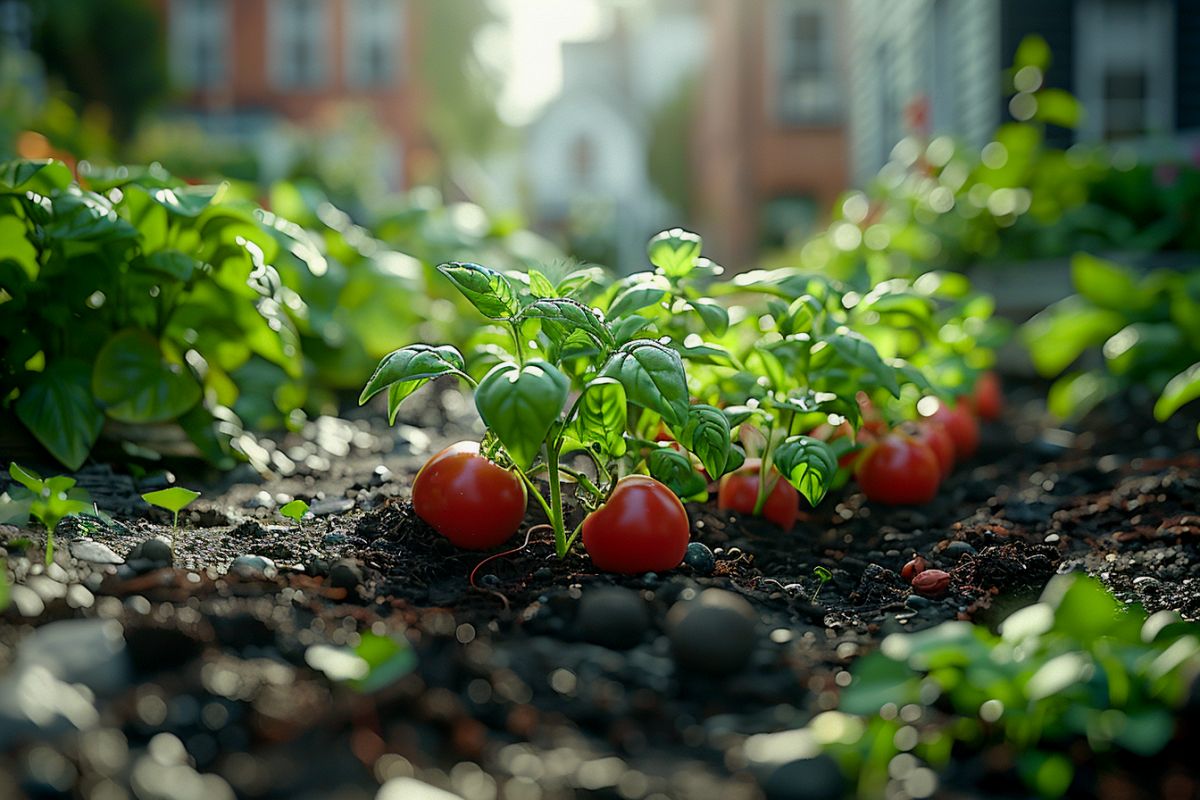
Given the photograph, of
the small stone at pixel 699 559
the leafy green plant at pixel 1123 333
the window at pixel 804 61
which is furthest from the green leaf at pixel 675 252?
the window at pixel 804 61

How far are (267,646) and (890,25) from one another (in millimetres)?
11705

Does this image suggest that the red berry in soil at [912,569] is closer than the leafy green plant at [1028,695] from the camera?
No

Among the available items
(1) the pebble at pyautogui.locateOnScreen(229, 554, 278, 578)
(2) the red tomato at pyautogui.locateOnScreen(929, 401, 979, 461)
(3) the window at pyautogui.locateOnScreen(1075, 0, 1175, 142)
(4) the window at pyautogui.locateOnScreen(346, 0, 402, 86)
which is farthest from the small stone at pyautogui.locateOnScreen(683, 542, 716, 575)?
(4) the window at pyautogui.locateOnScreen(346, 0, 402, 86)

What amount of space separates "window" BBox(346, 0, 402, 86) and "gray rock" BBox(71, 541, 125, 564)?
24.5m

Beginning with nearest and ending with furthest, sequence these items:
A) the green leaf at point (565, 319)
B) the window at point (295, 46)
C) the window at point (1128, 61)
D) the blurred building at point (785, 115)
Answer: the green leaf at point (565, 319), the window at point (1128, 61), the blurred building at point (785, 115), the window at point (295, 46)

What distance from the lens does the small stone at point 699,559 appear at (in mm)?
2066

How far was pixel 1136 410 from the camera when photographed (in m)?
4.18

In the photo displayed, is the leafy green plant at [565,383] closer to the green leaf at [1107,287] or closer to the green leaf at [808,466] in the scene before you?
the green leaf at [808,466]

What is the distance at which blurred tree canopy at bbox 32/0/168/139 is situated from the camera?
23.0 metres

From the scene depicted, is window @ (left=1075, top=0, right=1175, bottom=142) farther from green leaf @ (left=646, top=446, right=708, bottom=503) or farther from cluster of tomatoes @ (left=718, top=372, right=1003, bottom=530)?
green leaf @ (left=646, top=446, right=708, bottom=503)

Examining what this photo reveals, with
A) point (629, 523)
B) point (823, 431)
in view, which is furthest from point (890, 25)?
point (629, 523)

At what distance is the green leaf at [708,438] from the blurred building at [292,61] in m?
23.6

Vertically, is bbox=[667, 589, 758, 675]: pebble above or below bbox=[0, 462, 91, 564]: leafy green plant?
below

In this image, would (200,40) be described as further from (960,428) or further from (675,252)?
(675,252)
